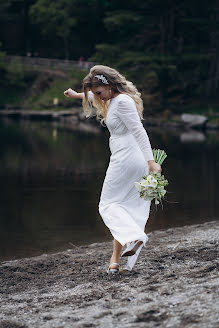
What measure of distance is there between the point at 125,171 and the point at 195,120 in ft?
92.1

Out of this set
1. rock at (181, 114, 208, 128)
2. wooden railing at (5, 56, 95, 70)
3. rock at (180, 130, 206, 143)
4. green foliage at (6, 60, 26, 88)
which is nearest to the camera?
rock at (180, 130, 206, 143)

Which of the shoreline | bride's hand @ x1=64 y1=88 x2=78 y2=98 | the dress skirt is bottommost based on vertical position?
the shoreline

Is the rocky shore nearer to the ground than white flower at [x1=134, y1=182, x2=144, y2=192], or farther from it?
nearer to the ground

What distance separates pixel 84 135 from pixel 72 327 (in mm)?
23444

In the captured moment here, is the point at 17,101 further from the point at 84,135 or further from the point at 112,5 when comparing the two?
the point at 84,135

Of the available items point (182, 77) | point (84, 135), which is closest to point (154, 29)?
point (182, 77)

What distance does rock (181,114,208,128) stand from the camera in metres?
33.5

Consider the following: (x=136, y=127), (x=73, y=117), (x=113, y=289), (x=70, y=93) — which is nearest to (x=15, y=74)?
(x=73, y=117)

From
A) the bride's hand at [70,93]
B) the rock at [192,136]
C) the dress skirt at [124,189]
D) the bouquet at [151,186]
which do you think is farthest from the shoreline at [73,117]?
the bouquet at [151,186]

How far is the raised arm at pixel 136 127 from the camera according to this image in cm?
589

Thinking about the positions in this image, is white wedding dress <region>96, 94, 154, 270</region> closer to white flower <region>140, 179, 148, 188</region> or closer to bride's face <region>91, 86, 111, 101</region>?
bride's face <region>91, 86, 111, 101</region>

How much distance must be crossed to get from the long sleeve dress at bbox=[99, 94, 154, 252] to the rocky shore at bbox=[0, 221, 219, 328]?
49 cm

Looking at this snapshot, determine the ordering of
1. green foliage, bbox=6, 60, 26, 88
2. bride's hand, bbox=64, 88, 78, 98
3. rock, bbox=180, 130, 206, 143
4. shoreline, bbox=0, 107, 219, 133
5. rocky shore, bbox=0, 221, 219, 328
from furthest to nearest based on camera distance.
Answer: green foliage, bbox=6, 60, 26, 88, shoreline, bbox=0, 107, 219, 133, rock, bbox=180, 130, 206, 143, bride's hand, bbox=64, 88, 78, 98, rocky shore, bbox=0, 221, 219, 328

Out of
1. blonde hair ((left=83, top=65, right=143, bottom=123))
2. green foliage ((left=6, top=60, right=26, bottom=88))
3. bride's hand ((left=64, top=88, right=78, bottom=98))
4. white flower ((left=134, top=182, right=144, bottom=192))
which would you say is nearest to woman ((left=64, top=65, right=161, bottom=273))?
blonde hair ((left=83, top=65, right=143, bottom=123))
